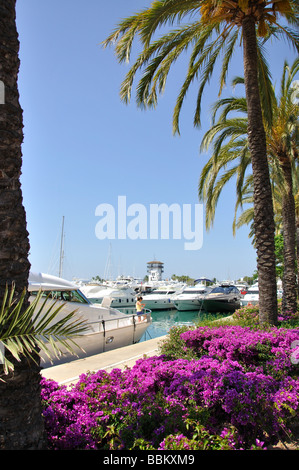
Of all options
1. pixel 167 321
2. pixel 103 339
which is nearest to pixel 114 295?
pixel 167 321

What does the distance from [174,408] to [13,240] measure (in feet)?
8.88

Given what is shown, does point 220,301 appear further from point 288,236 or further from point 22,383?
point 22,383

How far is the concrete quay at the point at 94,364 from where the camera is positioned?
7.22 m

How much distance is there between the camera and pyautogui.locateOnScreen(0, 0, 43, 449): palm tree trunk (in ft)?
8.91

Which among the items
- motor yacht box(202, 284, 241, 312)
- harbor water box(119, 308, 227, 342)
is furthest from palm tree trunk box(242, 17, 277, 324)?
motor yacht box(202, 284, 241, 312)

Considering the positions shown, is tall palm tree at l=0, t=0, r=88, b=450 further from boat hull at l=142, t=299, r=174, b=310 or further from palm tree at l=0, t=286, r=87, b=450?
boat hull at l=142, t=299, r=174, b=310

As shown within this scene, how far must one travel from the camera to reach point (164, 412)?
380 centimetres

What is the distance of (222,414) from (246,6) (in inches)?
361

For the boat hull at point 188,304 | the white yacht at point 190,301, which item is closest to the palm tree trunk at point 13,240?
the white yacht at point 190,301

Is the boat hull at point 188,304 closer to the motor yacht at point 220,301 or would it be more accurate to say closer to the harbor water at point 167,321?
the harbor water at point 167,321

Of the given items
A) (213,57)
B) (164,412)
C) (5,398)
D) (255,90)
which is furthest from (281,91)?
(5,398)

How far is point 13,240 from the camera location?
2.88 metres

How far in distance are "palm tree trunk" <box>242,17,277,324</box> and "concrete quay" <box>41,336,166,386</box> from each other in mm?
→ 3160
